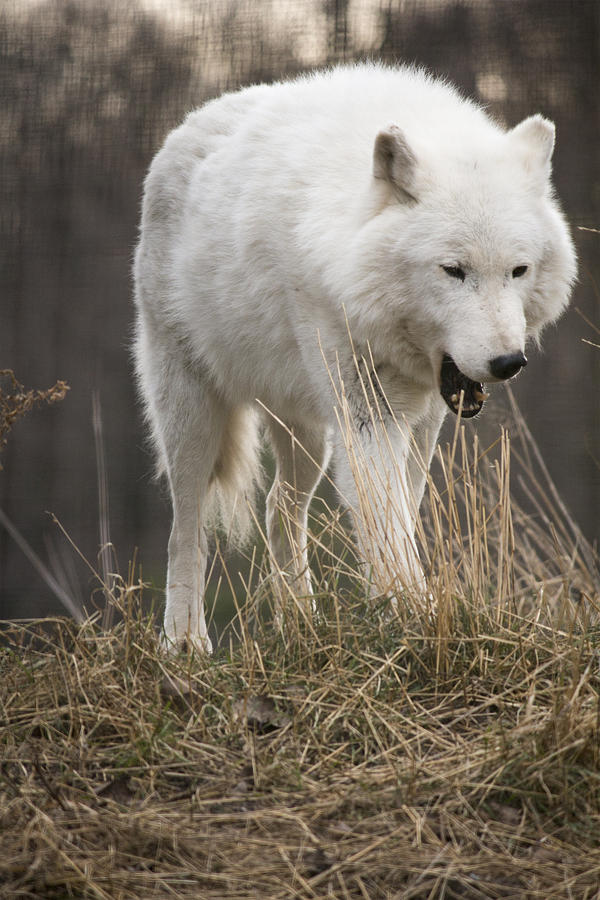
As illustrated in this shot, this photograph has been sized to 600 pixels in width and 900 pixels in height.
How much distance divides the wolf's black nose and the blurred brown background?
2.79 m

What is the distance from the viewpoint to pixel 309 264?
2.93m

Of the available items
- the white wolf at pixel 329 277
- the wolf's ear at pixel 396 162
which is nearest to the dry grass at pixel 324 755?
the white wolf at pixel 329 277

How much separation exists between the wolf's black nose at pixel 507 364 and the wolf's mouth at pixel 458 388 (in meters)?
0.22

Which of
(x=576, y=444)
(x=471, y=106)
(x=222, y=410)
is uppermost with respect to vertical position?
(x=471, y=106)

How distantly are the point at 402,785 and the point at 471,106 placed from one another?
2297 millimetres

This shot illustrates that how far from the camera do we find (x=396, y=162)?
271 cm

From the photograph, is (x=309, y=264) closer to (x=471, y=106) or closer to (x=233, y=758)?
(x=471, y=106)

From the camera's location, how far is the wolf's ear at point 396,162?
8.77 feet

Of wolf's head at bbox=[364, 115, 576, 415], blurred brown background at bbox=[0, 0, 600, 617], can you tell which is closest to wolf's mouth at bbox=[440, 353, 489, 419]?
wolf's head at bbox=[364, 115, 576, 415]

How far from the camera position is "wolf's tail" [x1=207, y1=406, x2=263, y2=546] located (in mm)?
3957

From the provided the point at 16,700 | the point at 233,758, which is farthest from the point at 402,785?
the point at 16,700

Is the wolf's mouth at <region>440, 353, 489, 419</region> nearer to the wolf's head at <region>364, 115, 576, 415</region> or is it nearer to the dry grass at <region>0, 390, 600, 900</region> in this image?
the wolf's head at <region>364, 115, 576, 415</region>

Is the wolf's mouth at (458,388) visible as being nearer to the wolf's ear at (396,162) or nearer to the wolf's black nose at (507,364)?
the wolf's black nose at (507,364)

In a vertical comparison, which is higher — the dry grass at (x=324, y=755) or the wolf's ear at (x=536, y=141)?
the wolf's ear at (x=536, y=141)
